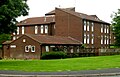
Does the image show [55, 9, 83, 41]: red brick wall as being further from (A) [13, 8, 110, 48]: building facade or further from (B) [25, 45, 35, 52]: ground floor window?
(B) [25, 45, 35, 52]: ground floor window

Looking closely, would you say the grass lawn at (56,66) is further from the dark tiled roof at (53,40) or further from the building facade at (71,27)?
the building facade at (71,27)

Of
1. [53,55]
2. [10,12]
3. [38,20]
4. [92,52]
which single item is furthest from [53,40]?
[10,12]

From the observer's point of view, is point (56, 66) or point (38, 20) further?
point (38, 20)

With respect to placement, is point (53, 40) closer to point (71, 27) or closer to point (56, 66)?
point (71, 27)

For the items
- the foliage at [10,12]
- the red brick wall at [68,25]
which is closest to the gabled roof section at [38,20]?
the red brick wall at [68,25]

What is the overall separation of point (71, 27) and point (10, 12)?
150ft

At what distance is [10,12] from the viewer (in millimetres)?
39750

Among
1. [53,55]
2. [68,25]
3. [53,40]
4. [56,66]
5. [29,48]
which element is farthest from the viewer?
[68,25]

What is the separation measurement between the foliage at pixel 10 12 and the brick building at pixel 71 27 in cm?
3276

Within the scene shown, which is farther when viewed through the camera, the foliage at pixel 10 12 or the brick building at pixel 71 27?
the brick building at pixel 71 27

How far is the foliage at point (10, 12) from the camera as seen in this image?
39.1 metres

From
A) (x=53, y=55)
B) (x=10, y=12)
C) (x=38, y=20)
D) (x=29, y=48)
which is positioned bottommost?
(x=53, y=55)

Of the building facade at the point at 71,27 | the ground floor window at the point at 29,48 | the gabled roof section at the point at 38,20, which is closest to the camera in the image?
the ground floor window at the point at 29,48

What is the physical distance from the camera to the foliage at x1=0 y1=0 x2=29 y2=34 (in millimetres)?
39106
